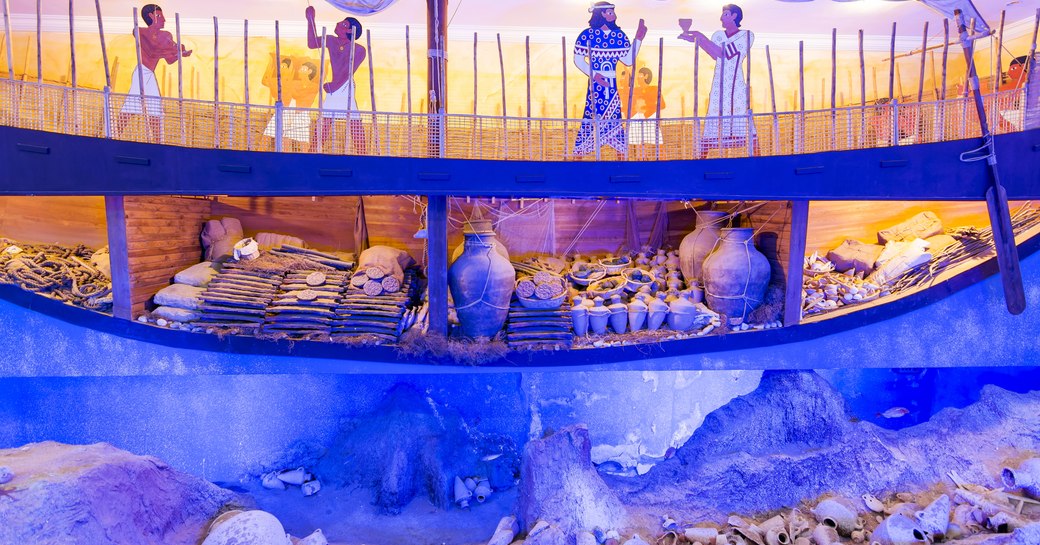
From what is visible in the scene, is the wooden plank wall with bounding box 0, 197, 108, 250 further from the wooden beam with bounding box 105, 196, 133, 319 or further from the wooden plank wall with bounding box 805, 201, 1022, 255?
the wooden plank wall with bounding box 805, 201, 1022, 255

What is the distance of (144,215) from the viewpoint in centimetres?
602

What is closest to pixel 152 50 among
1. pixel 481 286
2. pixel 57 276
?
pixel 57 276

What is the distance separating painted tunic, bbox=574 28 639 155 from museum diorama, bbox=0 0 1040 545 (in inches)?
1.4

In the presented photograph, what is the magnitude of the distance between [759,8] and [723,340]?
13.2ft

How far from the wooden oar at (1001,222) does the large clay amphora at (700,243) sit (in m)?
2.47

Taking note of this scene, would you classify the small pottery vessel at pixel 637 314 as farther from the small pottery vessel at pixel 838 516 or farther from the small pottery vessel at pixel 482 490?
the small pottery vessel at pixel 838 516

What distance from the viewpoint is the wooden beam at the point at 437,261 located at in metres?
5.75

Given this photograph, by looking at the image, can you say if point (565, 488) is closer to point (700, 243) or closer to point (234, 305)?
point (700, 243)

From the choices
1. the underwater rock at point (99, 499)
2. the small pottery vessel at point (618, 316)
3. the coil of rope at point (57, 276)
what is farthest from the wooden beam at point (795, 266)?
the coil of rope at point (57, 276)

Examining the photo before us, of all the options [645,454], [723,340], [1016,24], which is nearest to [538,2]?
[723,340]

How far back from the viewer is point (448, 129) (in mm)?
5965

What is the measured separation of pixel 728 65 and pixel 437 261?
3.78 m

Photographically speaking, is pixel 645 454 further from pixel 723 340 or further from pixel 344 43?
pixel 344 43

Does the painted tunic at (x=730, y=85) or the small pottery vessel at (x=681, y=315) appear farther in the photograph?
the painted tunic at (x=730, y=85)
